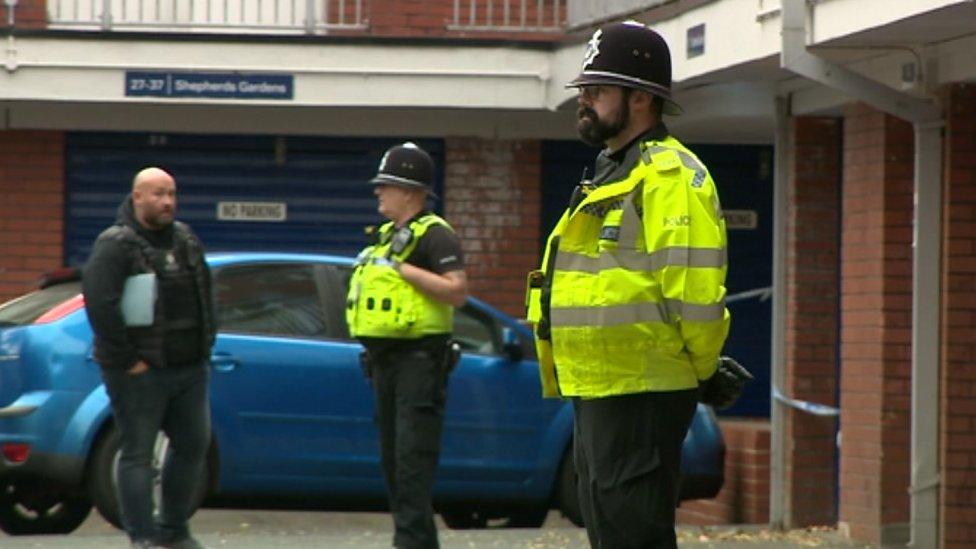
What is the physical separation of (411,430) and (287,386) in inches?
112

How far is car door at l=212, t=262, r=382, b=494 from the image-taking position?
1144cm

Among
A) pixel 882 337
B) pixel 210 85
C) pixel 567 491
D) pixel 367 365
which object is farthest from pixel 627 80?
pixel 210 85

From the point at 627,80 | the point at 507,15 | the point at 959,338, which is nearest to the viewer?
the point at 627,80

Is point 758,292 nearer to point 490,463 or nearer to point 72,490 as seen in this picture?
point 490,463

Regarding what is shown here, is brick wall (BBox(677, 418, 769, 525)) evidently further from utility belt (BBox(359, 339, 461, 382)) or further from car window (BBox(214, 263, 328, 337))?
utility belt (BBox(359, 339, 461, 382))

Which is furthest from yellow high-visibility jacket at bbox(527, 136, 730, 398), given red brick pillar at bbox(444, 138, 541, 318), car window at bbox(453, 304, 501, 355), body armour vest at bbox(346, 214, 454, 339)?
red brick pillar at bbox(444, 138, 541, 318)

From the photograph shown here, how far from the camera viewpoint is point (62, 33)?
14.2 meters

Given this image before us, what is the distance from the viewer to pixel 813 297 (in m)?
12.2

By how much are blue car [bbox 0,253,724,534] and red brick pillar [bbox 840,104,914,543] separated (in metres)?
1.34

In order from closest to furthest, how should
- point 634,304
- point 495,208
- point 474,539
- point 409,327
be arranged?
point 634,304 → point 409,327 → point 474,539 → point 495,208

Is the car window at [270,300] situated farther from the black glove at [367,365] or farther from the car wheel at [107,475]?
the black glove at [367,365]

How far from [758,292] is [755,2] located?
5.53 m

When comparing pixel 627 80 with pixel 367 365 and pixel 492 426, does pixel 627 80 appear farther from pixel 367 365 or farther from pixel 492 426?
pixel 492 426

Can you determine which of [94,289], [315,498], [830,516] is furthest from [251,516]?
[94,289]
